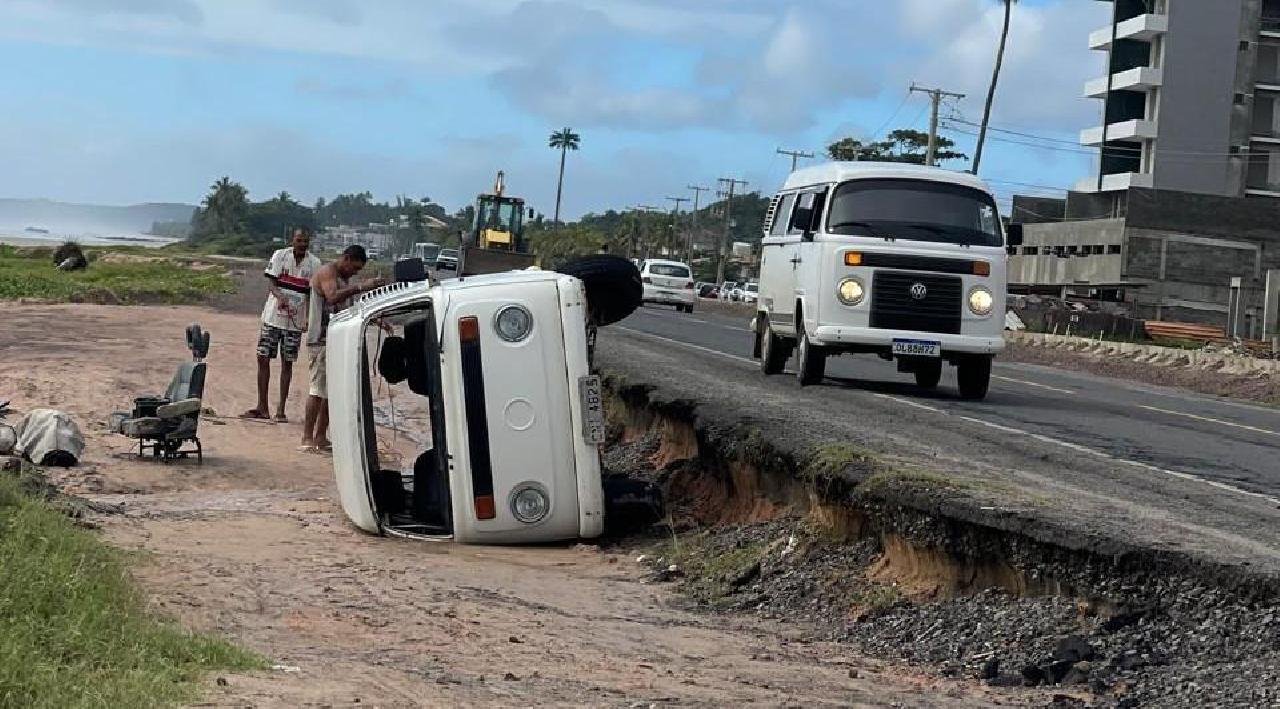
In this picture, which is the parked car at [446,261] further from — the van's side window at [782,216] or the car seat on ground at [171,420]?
the car seat on ground at [171,420]

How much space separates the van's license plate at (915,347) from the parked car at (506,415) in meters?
6.60

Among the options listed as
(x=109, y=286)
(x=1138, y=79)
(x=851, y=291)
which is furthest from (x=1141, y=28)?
(x=851, y=291)

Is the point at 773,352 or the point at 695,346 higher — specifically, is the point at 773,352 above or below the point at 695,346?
above

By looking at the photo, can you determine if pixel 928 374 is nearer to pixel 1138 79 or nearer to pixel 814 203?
pixel 814 203

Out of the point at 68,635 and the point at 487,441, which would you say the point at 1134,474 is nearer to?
the point at 487,441

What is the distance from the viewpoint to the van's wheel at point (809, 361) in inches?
718

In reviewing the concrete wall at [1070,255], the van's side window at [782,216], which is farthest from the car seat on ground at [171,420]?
the concrete wall at [1070,255]

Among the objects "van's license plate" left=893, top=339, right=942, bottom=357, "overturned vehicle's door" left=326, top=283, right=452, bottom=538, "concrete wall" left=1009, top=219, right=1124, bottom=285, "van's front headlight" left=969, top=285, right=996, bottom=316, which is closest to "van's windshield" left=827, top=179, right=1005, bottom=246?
"van's front headlight" left=969, top=285, right=996, bottom=316

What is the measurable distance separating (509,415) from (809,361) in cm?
777

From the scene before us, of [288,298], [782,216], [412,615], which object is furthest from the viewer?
[782,216]

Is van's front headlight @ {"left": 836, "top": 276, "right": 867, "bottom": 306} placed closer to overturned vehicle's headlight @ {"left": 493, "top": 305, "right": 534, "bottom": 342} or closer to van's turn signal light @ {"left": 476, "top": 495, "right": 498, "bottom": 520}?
overturned vehicle's headlight @ {"left": 493, "top": 305, "right": 534, "bottom": 342}

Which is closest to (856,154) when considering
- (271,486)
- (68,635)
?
(271,486)

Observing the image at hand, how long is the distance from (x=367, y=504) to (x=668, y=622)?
3.42 m

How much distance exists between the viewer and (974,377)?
18719mm
